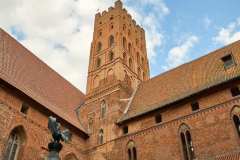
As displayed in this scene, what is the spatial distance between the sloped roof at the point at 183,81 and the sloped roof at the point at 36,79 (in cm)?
484

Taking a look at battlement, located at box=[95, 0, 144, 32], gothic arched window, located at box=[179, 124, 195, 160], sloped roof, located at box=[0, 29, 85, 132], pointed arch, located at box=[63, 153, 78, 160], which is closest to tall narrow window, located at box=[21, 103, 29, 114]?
sloped roof, located at box=[0, 29, 85, 132]

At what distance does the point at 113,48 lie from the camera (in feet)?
88.3

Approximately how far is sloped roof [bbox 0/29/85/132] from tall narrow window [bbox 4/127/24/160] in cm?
232

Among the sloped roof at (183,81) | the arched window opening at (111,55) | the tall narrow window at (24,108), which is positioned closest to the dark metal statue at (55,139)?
the tall narrow window at (24,108)

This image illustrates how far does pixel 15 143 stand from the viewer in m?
15.3

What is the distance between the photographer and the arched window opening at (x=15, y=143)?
14.8 meters

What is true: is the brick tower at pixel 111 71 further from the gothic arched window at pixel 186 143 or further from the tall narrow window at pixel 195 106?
the tall narrow window at pixel 195 106

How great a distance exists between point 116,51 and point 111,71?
2.28m

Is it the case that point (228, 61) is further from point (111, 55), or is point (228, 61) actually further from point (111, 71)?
point (111, 55)

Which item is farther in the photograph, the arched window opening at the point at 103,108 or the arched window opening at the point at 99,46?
the arched window opening at the point at 99,46

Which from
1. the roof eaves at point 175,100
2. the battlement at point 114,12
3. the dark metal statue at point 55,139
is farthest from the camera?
the battlement at point 114,12

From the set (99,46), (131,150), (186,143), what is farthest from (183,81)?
(99,46)

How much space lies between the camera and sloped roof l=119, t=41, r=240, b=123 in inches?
687

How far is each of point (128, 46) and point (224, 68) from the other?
1241cm
